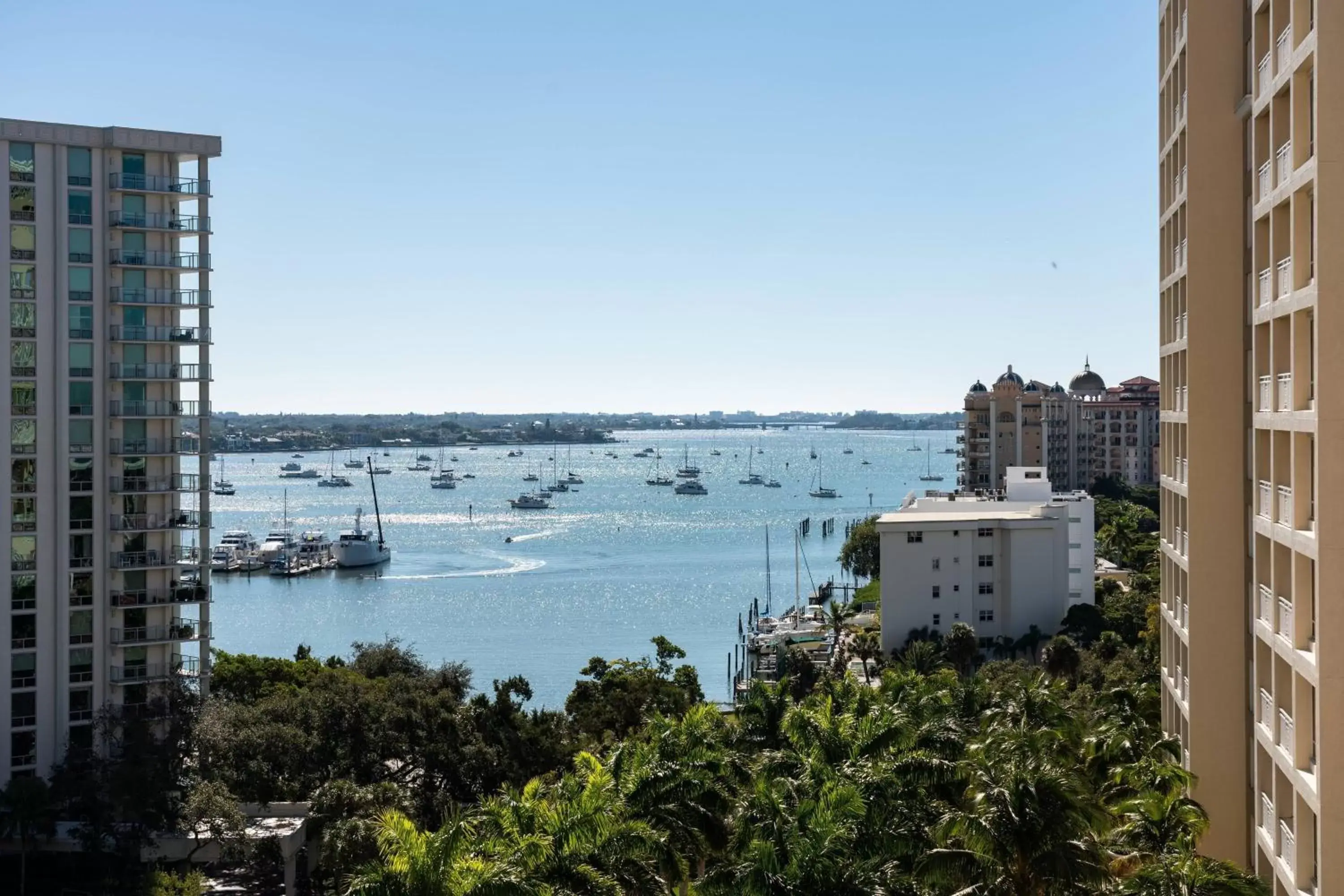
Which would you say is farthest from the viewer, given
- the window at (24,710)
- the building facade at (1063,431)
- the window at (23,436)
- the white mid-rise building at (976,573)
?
the building facade at (1063,431)

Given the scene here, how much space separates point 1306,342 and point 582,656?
2571 inches

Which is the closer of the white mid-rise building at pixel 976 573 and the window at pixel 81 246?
the window at pixel 81 246

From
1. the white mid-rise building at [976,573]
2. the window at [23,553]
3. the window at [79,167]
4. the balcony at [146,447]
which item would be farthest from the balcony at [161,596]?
the white mid-rise building at [976,573]

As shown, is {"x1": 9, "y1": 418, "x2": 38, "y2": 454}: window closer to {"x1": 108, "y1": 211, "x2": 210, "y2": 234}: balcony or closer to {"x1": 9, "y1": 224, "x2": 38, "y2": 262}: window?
{"x1": 9, "y1": 224, "x2": 38, "y2": 262}: window

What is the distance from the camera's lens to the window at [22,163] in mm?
33312

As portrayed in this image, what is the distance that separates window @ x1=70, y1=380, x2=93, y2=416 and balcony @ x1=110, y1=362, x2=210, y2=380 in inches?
27.5

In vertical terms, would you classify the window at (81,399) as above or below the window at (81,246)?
below

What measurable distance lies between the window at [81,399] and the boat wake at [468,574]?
77.7 metres

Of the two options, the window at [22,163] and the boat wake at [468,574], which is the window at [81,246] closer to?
the window at [22,163]

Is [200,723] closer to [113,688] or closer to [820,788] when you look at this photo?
[113,688]

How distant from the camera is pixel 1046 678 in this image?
31031 mm

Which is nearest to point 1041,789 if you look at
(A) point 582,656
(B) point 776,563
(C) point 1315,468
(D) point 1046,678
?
(C) point 1315,468

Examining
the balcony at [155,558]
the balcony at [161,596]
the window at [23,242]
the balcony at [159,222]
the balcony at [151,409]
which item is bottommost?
the balcony at [161,596]

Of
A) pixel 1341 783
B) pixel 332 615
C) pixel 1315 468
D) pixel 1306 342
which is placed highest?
pixel 1306 342
